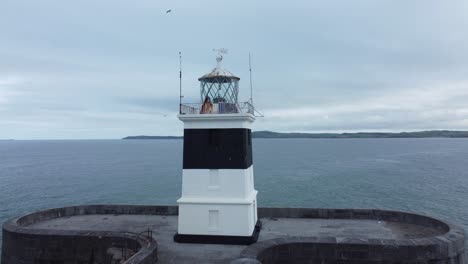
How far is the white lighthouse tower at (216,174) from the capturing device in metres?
12.9

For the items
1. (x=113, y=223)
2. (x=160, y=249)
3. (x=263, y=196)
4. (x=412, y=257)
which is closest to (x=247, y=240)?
(x=160, y=249)

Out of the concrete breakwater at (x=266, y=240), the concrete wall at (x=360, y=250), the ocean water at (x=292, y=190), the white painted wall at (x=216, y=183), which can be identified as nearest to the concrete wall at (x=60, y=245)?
the concrete breakwater at (x=266, y=240)

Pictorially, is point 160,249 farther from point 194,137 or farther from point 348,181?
point 348,181

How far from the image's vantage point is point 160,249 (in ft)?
41.3

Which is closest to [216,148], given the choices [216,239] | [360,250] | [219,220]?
[219,220]

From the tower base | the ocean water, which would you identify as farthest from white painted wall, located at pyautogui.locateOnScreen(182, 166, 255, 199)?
the ocean water

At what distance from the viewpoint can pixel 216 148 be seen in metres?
13.1

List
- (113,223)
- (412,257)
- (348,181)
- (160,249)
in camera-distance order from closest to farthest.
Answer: (412,257), (160,249), (113,223), (348,181)

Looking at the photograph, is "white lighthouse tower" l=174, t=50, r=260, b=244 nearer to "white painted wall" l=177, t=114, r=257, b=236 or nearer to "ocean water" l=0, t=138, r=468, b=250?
"white painted wall" l=177, t=114, r=257, b=236

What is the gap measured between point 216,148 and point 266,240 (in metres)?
3.60

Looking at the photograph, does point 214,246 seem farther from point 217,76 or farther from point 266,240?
point 217,76

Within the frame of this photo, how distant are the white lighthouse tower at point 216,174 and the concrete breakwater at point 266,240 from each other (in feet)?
Answer: 1.86

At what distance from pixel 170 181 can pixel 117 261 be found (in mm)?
38015

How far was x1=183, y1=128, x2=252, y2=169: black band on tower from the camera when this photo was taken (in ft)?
42.5
